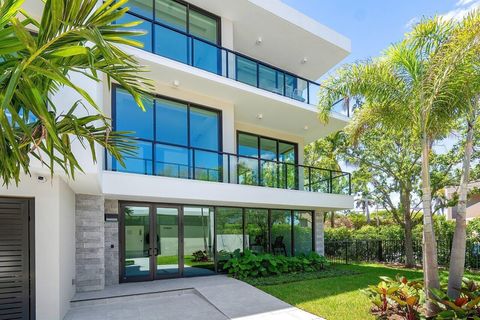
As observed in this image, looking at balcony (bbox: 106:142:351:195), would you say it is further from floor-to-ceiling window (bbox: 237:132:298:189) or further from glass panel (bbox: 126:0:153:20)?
glass panel (bbox: 126:0:153:20)

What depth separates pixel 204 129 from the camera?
444 inches

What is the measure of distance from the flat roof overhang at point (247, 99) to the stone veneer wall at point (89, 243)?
399 centimetres

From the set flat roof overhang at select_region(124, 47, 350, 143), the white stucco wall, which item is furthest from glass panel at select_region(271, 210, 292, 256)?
the white stucco wall

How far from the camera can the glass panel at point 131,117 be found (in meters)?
9.65

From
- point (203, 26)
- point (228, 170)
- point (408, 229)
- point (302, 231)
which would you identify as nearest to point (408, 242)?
point (408, 229)

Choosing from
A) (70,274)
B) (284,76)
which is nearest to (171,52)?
(284,76)

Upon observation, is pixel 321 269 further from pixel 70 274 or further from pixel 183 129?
pixel 70 274

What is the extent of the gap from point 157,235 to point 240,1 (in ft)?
26.3

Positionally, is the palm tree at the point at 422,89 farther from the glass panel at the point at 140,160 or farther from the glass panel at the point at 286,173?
Result: the glass panel at the point at 140,160

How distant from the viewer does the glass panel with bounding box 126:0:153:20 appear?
10367mm

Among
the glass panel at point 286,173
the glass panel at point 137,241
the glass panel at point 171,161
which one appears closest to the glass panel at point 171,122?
the glass panel at point 171,161

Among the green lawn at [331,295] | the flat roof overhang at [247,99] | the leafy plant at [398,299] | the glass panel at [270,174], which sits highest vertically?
the flat roof overhang at [247,99]

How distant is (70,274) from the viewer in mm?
7914

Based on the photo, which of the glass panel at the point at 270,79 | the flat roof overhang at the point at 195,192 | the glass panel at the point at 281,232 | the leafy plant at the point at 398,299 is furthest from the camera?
the glass panel at the point at 281,232
